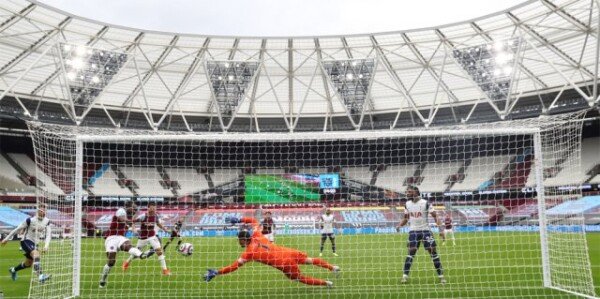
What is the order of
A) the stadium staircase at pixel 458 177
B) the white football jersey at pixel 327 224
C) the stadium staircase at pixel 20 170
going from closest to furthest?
the white football jersey at pixel 327 224
the stadium staircase at pixel 458 177
the stadium staircase at pixel 20 170

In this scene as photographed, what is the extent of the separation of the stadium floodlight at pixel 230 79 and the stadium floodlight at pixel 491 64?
42.3 feet

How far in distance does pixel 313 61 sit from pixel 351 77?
289cm

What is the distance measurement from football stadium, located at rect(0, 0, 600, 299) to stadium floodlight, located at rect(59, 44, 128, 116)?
0.36 ft

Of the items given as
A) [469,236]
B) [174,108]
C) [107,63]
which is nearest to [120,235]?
[469,236]

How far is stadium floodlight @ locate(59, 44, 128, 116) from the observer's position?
28.4m

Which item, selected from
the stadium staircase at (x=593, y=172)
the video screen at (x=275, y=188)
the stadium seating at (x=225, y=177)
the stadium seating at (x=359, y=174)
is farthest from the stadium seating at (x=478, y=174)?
the stadium staircase at (x=593, y=172)

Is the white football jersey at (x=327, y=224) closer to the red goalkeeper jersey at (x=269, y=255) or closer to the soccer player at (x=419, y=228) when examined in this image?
the soccer player at (x=419, y=228)

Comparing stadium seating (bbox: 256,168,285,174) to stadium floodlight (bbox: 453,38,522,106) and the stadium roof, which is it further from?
stadium floodlight (bbox: 453,38,522,106)

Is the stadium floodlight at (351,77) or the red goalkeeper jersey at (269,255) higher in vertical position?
the stadium floodlight at (351,77)

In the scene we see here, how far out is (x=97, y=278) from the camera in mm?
12984

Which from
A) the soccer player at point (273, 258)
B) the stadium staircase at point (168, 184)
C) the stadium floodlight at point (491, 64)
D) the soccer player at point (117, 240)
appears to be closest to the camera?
the soccer player at point (273, 258)

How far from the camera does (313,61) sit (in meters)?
33.5

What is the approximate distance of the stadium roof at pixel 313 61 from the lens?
26891 mm

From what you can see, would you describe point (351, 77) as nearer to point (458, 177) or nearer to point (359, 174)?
point (359, 174)
